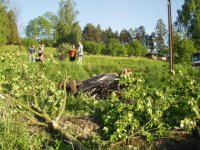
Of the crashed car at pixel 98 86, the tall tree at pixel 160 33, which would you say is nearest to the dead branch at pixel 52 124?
the crashed car at pixel 98 86

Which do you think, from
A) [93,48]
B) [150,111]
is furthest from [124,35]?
[150,111]

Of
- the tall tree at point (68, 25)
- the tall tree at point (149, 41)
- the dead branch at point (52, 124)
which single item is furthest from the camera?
the tall tree at point (149, 41)

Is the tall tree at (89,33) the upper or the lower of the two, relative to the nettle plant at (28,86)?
upper

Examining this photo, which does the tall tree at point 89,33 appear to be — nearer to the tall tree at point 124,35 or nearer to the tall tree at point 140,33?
the tall tree at point 124,35

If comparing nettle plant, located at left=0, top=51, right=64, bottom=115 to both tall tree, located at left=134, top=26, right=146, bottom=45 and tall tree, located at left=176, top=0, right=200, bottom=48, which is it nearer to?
tall tree, located at left=176, top=0, right=200, bottom=48

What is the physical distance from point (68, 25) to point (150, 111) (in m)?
90.1

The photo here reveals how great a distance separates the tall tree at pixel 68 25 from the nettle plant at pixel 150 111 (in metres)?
82.7

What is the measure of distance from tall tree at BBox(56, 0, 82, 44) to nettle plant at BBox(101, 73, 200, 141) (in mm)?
82713

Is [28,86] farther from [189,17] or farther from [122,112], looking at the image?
[189,17]

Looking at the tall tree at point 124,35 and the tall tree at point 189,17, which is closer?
the tall tree at point 189,17

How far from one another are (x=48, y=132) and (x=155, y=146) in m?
2.18

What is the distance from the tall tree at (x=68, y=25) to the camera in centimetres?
A: 9381

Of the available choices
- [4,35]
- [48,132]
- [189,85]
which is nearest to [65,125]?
[48,132]

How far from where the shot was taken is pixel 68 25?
321ft
